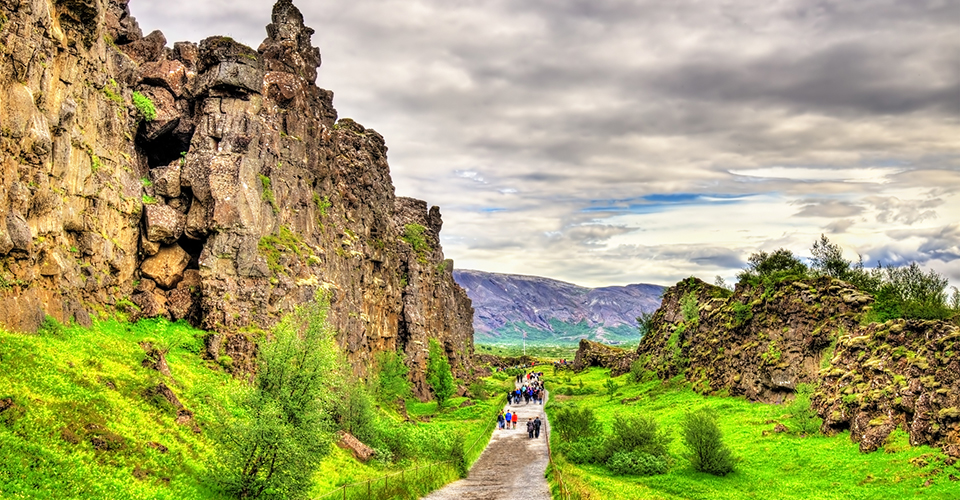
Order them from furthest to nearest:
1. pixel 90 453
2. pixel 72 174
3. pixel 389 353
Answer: pixel 389 353 < pixel 72 174 < pixel 90 453

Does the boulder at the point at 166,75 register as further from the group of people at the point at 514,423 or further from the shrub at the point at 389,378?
the group of people at the point at 514,423

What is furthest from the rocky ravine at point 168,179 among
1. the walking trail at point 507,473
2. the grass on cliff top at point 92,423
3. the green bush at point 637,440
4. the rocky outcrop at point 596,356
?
the rocky outcrop at point 596,356

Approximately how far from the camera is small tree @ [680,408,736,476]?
37.7 meters

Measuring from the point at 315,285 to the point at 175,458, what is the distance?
2583 centimetres

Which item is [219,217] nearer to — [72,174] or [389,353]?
[72,174]

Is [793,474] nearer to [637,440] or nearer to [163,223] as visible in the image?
[637,440]

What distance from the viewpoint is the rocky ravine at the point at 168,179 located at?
100 feet

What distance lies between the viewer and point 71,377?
26.6 meters

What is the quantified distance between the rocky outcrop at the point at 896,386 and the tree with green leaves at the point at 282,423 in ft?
101

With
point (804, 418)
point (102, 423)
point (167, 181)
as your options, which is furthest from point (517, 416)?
point (102, 423)

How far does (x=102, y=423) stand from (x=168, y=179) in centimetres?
2487

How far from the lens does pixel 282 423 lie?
24656 millimetres

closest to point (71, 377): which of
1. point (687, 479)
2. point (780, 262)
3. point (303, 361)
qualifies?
point (303, 361)

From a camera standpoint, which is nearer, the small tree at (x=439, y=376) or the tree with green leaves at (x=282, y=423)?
the tree with green leaves at (x=282, y=423)
